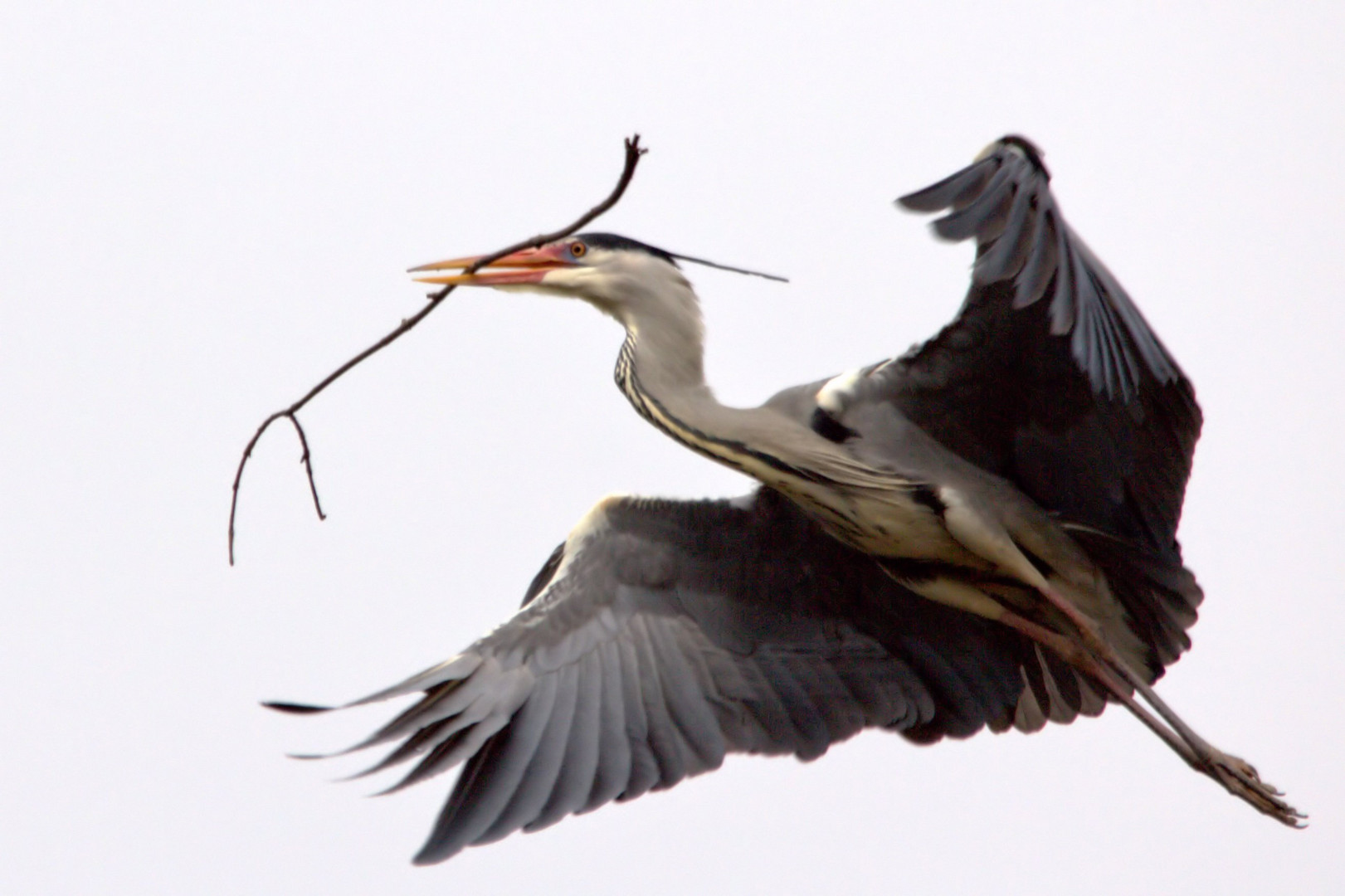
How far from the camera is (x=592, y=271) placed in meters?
4.75

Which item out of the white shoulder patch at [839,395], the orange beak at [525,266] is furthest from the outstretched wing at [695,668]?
the orange beak at [525,266]

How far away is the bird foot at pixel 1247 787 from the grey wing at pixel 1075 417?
1.24 ft

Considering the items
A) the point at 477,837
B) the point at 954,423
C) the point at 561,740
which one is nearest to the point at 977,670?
the point at 954,423

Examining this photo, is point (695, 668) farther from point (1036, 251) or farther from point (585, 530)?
point (1036, 251)

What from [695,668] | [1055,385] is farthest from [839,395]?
[695,668]

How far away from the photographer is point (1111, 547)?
4.81 meters

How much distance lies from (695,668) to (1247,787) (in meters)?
1.55

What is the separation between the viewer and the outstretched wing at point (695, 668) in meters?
4.51

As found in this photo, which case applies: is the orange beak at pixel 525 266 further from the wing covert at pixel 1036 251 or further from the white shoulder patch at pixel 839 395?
the wing covert at pixel 1036 251

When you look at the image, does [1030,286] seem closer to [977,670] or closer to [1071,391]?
[1071,391]

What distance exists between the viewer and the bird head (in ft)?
15.4

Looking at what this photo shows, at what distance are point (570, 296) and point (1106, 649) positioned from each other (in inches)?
70.4

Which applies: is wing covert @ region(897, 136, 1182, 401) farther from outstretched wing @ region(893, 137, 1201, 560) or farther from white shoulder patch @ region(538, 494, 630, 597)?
white shoulder patch @ region(538, 494, 630, 597)

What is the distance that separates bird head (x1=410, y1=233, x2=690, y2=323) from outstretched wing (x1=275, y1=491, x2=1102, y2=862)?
600mm
